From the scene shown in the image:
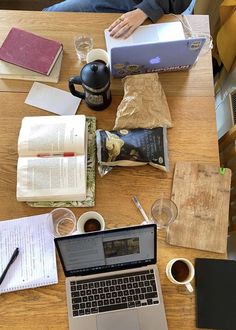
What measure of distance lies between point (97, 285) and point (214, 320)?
0.30 metres

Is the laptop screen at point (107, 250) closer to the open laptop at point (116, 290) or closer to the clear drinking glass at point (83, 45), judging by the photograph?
the open laptop at point (116, 290)

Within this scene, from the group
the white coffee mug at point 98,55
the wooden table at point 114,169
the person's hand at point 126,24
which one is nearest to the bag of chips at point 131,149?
the wooden table at point 114,169

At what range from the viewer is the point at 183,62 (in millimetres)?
1066

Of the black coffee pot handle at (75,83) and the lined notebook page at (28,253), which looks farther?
the black coffee pot handle at (75,83)

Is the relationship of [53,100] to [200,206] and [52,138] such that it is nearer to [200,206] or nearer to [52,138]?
[52,138]

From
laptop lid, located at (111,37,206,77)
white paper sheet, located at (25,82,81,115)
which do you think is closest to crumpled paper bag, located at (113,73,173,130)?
laptop lid, located at (111,37,206,77)

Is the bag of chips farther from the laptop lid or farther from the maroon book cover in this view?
the maroon book cover

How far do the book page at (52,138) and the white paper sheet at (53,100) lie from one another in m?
0.09

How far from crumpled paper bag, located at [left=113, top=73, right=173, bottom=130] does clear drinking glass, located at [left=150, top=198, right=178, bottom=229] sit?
232 millimetres

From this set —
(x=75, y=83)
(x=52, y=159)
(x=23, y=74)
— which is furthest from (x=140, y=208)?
(x=23, y=74)

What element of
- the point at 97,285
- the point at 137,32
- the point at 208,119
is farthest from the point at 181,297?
the point at 137,32

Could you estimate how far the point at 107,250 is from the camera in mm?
802

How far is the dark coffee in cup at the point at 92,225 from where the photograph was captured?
0.91 m

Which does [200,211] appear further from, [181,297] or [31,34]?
[31,34]
